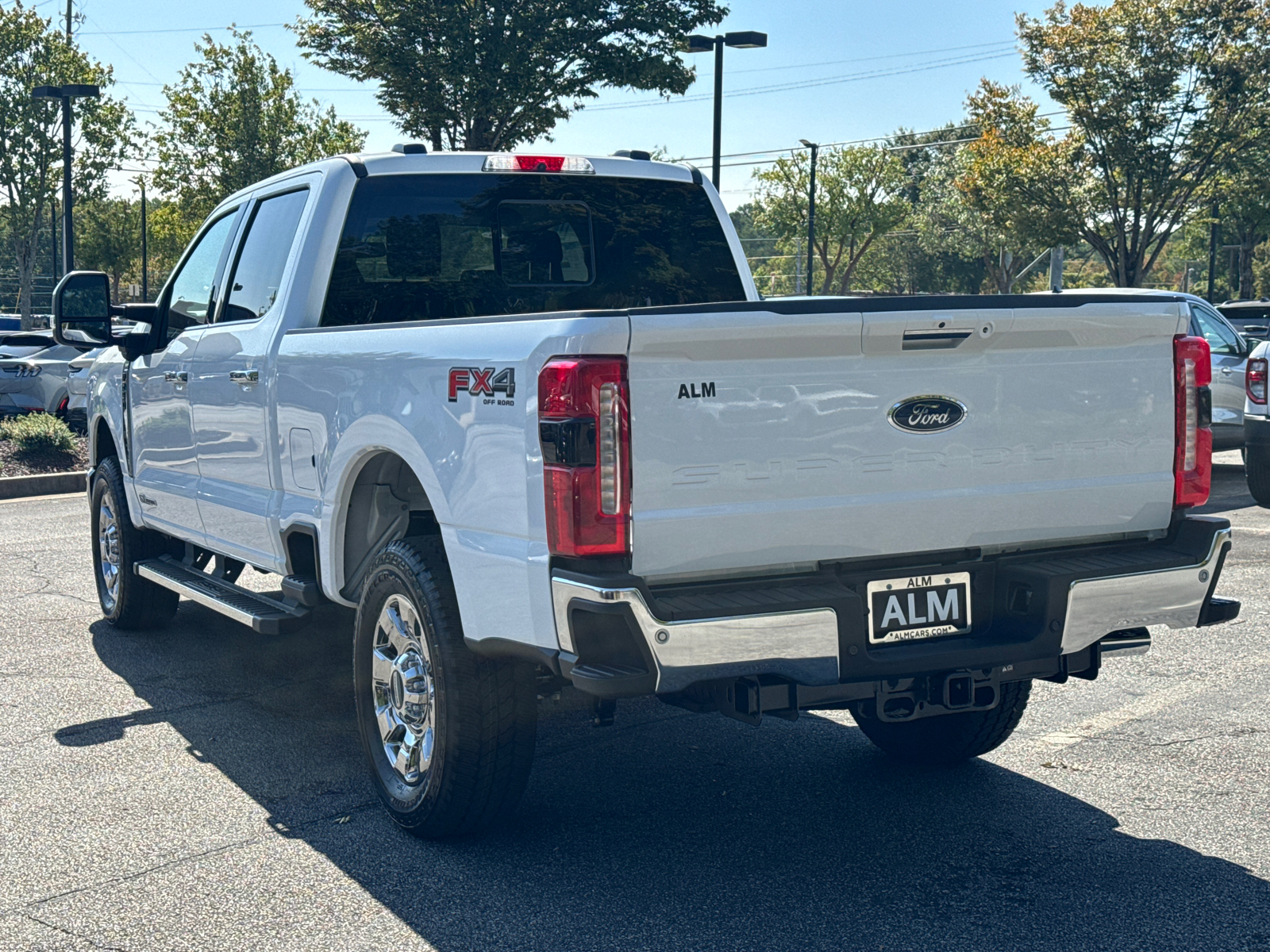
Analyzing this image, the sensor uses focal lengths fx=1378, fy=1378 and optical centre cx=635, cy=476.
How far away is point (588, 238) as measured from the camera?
5965 mm

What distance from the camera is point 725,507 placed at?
11.8ft

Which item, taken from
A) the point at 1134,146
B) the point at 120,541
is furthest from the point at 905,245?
the point at 120,541

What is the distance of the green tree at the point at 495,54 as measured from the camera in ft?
79.2

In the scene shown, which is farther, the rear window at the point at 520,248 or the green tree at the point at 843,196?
the green tree at the point at 843,196

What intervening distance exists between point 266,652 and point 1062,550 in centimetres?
434

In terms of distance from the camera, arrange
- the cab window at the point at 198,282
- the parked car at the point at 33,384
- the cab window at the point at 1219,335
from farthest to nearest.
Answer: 1. the parked car at the point at 33,384
2. the cab window at the point at 1219,335
3. the cab window at the point at 198,282

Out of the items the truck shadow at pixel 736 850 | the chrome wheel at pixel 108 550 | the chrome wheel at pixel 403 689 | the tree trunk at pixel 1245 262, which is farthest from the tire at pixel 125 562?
the tree trunk at pixel 1245 262

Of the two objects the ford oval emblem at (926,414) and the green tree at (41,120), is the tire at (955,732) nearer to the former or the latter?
the ford oval emblem at (926,414)

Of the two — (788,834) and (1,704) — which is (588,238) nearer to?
(788,834)

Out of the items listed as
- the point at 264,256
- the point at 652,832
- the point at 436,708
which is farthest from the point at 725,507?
the point at 264,256

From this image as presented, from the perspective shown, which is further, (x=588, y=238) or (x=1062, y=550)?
(x=588, y=238)

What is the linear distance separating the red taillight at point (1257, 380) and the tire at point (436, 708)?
8617 millimetres

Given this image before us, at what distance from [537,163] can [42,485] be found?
10.8m

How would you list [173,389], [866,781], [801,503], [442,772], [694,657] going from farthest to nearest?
[173,389] < [866,781] < [442,772] < [801,503] < [694,657]
